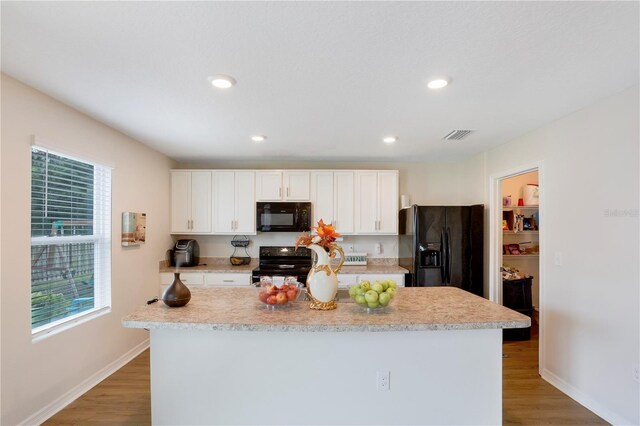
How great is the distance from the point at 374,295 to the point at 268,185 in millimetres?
2898

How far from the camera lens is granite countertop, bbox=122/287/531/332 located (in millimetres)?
1790

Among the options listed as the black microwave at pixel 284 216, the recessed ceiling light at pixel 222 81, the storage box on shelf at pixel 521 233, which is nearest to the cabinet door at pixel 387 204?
the black microwave at pixel 284 216

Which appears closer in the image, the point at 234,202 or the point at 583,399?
the point at 583,399

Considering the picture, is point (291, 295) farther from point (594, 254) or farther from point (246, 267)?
point (246, 267)

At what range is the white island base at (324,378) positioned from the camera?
6.49ft

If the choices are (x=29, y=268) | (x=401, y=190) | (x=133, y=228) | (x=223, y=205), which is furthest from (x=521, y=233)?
(x=29, y=268)

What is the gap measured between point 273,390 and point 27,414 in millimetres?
1768

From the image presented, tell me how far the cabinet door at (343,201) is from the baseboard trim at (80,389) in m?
2.83

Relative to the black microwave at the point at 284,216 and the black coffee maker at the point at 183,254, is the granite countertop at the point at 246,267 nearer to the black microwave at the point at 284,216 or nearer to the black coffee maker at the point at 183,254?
the black coffee maker at the point at 183,254

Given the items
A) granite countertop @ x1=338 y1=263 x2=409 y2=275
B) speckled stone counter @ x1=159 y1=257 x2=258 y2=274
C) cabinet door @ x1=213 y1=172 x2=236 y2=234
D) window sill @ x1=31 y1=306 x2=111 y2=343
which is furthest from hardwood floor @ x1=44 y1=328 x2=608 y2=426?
cabinet door @ x1=213 y1=172 x2=236 y2=234

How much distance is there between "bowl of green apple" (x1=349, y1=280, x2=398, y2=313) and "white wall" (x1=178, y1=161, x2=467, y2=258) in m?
2.74

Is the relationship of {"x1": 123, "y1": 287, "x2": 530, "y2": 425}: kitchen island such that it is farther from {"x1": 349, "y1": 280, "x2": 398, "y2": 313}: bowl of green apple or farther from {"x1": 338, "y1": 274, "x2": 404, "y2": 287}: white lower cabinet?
{"x1": 338, "y1": 274, "x2": 404, "y2": 287}: white lower cabinet

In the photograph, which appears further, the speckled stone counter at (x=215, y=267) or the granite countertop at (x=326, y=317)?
the speckled stone counter at (x=215, y=267)

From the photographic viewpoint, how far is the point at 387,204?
4512 mm
